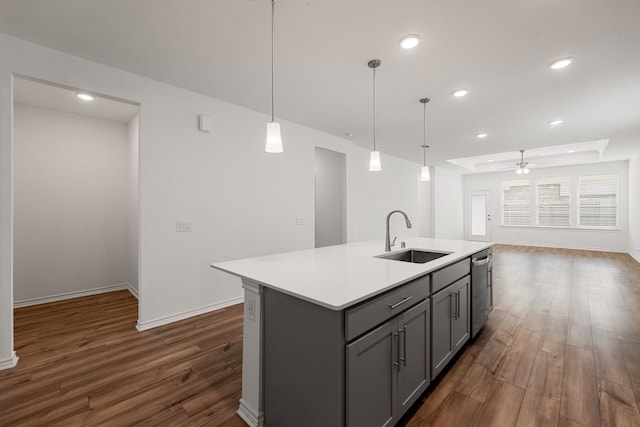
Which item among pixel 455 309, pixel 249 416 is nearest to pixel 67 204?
pixel 249 416

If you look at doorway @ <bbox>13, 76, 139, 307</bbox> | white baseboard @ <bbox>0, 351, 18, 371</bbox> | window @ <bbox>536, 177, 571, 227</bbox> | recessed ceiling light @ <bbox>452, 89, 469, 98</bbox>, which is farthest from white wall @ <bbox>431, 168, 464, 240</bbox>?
white baseboard @ <bbox>0, 351, 18, 371</bbox>

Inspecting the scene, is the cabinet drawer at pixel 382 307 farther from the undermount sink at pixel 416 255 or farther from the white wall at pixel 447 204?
the white wall at pixel 447 204

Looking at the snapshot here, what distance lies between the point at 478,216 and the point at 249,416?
1071 centimetres

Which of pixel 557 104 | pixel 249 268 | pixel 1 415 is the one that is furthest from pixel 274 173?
pixel 557 104

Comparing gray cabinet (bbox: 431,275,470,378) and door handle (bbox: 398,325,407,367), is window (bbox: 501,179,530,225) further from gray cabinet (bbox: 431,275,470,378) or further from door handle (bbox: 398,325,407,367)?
door handle (bbox: 398,325,407,367)

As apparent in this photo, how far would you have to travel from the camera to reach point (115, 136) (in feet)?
13.6

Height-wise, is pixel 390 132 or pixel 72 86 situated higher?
pixel 390 132

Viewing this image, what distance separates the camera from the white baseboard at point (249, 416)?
155 cm

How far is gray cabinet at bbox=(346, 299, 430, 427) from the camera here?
1238mm

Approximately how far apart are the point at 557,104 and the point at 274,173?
12.3 feet

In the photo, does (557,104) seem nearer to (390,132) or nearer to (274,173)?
(390,132)

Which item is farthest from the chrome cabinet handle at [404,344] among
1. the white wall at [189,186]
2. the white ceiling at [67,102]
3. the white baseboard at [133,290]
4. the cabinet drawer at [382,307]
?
the white baseboard at [133,290]

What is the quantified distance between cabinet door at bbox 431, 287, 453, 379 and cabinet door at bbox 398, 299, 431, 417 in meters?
0.08

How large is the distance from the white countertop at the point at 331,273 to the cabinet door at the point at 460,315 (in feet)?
0.82
